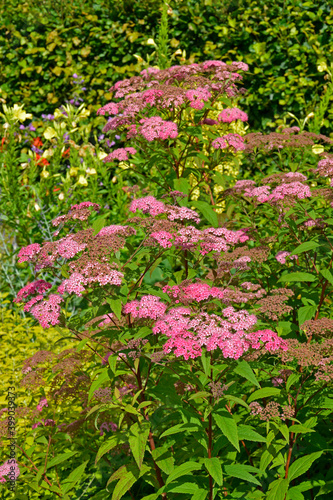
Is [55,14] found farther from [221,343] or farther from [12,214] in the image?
[221,343]

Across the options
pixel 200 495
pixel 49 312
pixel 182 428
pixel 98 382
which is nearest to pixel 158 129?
pixel 49 312

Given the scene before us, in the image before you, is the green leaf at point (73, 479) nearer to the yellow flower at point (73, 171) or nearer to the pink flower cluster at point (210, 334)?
the pink flower cluster at point (210, 334)

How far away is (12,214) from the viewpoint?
5.68 m

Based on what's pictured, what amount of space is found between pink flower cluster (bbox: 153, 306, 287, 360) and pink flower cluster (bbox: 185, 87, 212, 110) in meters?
1.61

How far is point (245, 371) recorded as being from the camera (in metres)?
2.22

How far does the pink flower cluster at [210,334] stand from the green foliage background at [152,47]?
4.38 m

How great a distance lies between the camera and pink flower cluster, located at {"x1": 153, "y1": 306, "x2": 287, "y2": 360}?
7.04ft

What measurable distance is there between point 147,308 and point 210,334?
32 cm

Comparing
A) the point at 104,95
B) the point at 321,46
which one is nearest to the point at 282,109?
the point at 321,46

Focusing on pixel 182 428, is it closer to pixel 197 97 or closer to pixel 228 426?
pixel 228 426

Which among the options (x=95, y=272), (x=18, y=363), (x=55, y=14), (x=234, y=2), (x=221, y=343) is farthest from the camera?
(x=55, y=14)

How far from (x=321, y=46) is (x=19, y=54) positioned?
5.18 meters

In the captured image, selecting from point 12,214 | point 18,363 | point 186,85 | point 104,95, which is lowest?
point 18,363

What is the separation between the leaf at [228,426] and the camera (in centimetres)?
212
